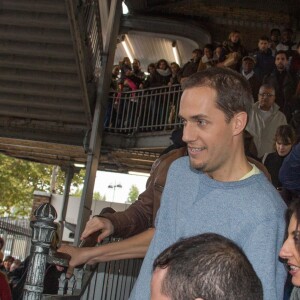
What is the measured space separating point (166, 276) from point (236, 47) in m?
11.4

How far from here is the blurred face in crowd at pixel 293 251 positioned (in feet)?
7.82

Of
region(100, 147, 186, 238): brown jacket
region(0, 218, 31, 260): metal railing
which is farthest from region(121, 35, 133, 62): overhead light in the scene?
region(100, 147, 186, 238): brown jacket

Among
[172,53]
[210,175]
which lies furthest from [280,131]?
[172,53]

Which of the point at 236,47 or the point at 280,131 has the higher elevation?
the point at 236,47

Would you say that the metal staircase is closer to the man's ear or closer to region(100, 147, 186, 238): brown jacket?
region(100, 147, 186, 238): brown jacket

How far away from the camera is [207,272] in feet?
4.92

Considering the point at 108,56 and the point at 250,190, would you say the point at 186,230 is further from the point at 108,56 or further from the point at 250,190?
the point at 108,56

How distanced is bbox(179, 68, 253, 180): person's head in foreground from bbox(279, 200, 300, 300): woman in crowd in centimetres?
28

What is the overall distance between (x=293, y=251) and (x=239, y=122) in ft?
1.70

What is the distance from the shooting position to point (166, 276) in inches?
60.8

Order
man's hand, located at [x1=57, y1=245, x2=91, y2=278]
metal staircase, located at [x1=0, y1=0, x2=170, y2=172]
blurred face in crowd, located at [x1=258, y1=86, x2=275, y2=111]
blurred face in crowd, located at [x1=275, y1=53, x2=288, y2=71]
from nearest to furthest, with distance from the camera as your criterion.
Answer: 1. man's hand, located at [x1=57, y1=245, x2=91, y2=278]
2. blurred face in crowd, located at [x1=258, y1=86, x2=275, y2=111]
3. blurred face in crowd, located at [x1=275, y1=53, x2=288, y2=71]
4. metal staircase, located at [x1=0, y1=0, x2=170, y2=172]

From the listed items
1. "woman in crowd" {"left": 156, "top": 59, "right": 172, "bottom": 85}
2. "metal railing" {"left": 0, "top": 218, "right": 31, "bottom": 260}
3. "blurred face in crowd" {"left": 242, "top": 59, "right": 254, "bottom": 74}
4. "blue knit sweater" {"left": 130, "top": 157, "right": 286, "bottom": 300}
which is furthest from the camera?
"metal railing" {"left": 0, "top": 218, "right": 31, "bottom": 260}

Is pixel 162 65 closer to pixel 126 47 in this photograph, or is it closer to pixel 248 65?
pixel 248 65

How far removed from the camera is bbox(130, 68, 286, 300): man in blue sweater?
2.30 metres
